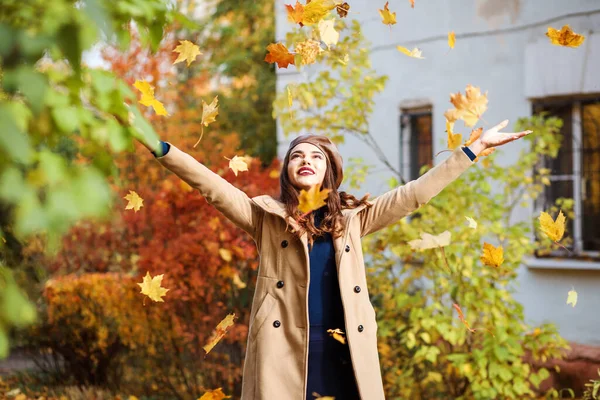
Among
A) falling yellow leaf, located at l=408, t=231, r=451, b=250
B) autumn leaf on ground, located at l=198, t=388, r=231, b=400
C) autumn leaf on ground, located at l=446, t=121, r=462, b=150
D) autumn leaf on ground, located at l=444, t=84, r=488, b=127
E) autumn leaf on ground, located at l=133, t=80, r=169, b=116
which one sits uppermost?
autumn leaf on ground, located at l=444, t=84, r=488, b=127

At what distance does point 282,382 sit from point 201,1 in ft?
36.8

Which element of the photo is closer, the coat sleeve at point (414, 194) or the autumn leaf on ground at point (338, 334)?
the autumn leaf on ground at point (338, 334)

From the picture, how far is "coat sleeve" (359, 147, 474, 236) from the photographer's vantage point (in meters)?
2.92

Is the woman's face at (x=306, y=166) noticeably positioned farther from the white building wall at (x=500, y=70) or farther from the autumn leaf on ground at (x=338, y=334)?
the white building wall at (x=500, y=70)

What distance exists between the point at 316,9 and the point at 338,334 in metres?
1.55

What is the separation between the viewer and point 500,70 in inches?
264

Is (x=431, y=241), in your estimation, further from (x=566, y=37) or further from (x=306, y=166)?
(x=306, y=166)

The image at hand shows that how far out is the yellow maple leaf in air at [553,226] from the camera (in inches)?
134

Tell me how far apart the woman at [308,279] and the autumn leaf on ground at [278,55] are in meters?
0.70

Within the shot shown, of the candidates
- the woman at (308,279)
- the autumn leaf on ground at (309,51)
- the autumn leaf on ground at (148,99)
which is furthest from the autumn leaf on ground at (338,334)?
the autumn leaf on ground at (309,51)

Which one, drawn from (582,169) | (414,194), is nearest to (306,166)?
(414,194)

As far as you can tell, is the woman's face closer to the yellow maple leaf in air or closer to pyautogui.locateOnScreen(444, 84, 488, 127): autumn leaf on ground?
pyautogui.locateOnScreen(444, 84, 488, 127): autumn leaf on ground

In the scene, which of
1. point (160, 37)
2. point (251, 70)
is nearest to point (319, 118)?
point (160, 37)

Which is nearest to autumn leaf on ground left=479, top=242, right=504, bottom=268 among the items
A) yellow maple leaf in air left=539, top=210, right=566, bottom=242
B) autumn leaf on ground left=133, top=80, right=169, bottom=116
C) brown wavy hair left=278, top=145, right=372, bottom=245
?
yellow maple leaf in air left=539, top=210, right=566, bottom=242
